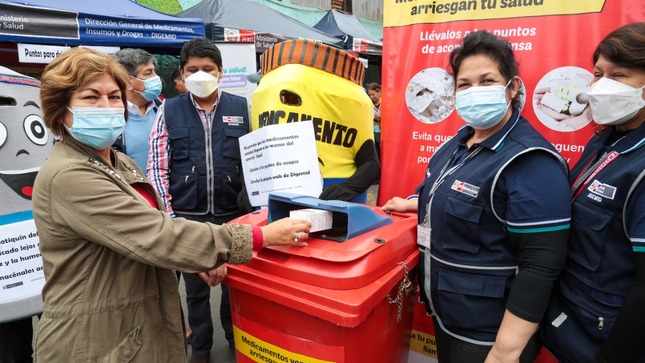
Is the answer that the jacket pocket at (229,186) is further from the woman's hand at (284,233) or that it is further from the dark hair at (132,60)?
the dark hair at (132,60)

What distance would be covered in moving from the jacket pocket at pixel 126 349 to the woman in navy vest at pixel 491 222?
1070 millimetres

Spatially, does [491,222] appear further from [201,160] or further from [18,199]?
[18,199]

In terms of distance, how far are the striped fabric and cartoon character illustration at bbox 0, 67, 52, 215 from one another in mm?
1238

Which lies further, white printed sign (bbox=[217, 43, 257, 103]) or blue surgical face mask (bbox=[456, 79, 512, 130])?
white printed sign (bbox=[217, 43, 257, 103])

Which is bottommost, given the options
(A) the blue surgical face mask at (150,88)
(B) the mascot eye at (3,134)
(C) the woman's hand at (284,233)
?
(C) the woman's hand at (284,233)

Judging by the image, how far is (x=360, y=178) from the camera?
7.00 feet

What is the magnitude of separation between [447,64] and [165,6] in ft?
25.0

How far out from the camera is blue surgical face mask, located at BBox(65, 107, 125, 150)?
1.34 metres

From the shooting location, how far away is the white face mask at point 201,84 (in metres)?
2.45

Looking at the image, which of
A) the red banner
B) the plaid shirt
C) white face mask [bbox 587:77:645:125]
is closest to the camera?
white face mask [bbox 587:77:645:125]

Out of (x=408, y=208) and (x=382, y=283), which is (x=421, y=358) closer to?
(x=408, y=208)

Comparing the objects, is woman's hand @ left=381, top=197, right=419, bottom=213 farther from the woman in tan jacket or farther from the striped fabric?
the striped fabric

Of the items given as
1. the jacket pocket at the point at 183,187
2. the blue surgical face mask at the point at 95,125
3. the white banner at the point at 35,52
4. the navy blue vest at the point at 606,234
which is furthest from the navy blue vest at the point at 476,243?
the white banner at the point at 35,52

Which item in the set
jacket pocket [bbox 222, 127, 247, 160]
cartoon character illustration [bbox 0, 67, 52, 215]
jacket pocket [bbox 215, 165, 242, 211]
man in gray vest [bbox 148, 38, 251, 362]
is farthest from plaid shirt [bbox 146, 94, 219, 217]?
cartoon character illustration [bbox 0, 67, 52, 215]
